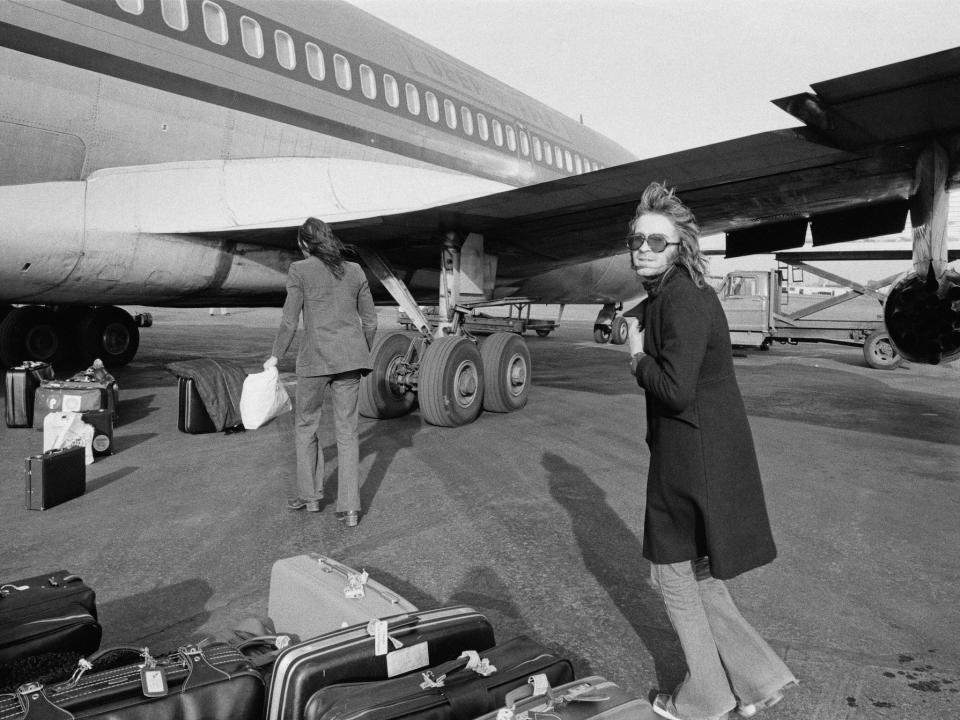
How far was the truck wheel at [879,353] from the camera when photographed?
13.4 meters

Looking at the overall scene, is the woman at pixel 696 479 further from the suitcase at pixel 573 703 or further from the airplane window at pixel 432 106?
the airplane window at pixel 432 106

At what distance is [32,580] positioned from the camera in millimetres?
2480

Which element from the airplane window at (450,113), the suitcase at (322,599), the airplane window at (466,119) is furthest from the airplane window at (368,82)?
the suitcase at (322,599)

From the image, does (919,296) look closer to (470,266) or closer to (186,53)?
(470,266)

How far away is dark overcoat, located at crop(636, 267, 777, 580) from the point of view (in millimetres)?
2113

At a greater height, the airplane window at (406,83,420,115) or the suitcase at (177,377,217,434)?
the airplane window at (406,83,420,115)

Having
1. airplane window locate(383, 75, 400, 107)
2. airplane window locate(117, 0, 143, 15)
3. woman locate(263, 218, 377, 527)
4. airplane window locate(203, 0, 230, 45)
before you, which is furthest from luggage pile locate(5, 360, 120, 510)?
airplane window locate(383, 75, 400, 107)

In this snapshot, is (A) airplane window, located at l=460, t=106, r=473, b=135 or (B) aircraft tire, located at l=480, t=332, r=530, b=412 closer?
(B) aircraft tire, located at l=480, t=332, r=530, b=412

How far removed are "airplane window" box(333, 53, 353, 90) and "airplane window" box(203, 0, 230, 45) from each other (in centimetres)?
133

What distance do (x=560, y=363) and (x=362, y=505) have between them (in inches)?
367

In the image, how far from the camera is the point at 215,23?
654 centimetres

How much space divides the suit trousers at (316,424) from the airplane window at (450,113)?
5.91m

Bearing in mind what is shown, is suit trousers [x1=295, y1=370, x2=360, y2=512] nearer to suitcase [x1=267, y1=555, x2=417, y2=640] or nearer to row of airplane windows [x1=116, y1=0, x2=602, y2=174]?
suitcase [x1=267, y1=555, x2=417, y2=640]

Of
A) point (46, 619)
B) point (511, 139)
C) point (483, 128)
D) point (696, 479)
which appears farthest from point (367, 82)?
point (696, 479)
